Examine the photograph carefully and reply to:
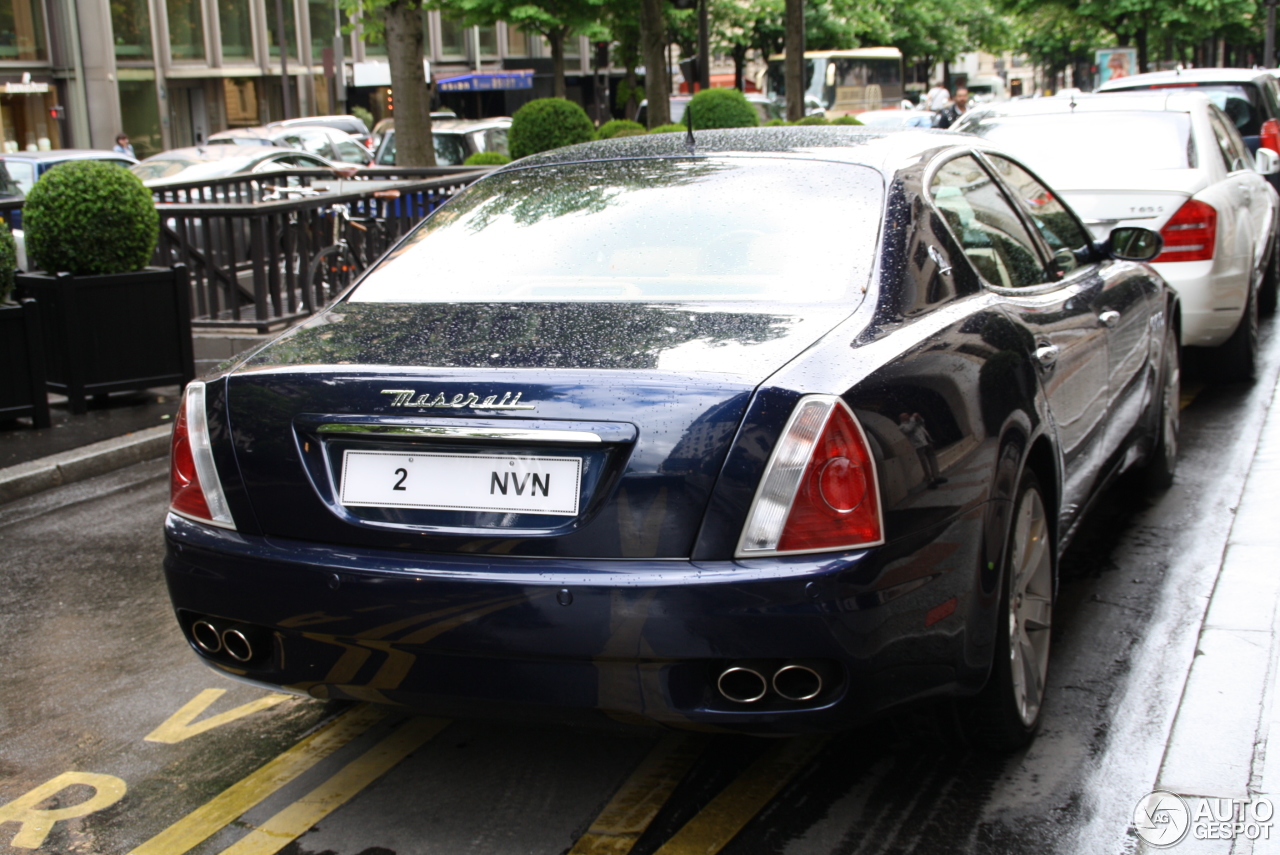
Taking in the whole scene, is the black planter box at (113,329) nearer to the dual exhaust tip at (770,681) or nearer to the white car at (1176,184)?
the white car at (1176,184)

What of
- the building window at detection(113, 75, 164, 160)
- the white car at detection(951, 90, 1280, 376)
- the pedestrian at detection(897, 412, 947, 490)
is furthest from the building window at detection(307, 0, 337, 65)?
the pedestrian at detection(897, 412, 947, 490)

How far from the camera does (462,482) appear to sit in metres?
2.86

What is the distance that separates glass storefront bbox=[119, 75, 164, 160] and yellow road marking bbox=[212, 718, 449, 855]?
41022 millimetres

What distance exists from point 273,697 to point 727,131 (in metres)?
2.22

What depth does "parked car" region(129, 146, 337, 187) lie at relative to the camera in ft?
59.2

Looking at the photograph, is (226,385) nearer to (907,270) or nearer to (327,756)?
(327,756)

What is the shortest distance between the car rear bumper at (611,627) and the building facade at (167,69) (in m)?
33.5

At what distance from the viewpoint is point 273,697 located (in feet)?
13.4

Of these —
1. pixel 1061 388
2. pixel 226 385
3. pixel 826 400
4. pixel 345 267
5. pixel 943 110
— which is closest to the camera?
pixel 826 400

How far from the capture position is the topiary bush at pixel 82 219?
26.8 feet

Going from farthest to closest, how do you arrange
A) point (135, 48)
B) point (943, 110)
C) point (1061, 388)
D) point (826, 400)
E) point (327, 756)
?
1. point (135, 48)
2. point (943, 110)
3. point (1061, 388)
4. point (327, 756)
5. point (826, 400)

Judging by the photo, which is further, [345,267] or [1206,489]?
[345,267]

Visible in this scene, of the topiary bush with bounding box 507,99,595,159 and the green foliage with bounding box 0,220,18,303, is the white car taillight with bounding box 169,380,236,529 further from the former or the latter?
the topiary bush with bounding box 507,99,595,159

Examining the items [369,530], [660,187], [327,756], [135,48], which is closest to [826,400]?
[369,530]
